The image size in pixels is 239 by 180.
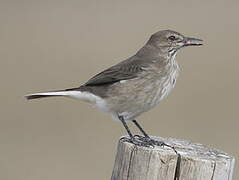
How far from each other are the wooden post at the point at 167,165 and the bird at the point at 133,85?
6.55 feet

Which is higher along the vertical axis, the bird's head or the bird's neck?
the bird's head

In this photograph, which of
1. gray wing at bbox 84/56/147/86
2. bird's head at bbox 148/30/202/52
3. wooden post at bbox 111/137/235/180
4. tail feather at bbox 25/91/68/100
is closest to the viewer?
wooden post at bbox 111/137/235/180

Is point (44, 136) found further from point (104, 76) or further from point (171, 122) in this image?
point (104, 76)

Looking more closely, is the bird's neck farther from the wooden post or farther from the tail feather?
the wooden post

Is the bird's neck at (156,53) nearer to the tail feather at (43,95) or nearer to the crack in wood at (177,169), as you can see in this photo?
the tail feather at (43,95)

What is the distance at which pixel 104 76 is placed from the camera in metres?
7.20

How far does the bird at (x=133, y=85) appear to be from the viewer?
705 centimetres

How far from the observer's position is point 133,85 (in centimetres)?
710

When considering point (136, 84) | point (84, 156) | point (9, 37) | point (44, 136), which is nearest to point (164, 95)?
point (136, 84)

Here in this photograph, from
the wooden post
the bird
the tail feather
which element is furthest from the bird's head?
the wooden post

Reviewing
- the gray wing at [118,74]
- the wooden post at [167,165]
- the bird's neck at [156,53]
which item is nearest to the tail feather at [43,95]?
the gray wing at [118,74]

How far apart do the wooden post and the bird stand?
200cm

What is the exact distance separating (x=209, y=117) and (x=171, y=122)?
0.63m

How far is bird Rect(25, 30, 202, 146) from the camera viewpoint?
7047 mm
